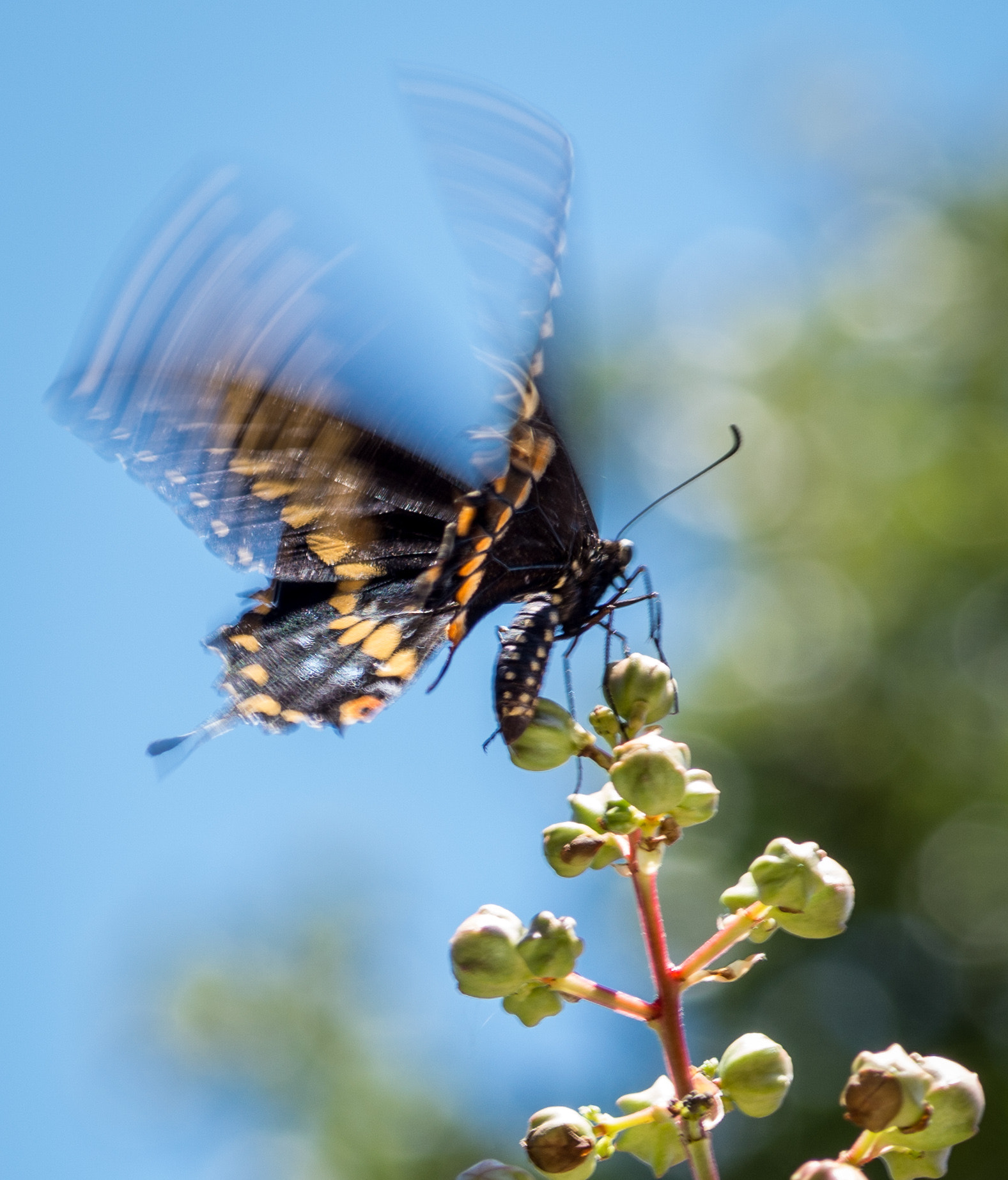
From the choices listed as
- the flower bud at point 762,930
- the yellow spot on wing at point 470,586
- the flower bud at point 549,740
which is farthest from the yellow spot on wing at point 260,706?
the flower bud at point 762,930

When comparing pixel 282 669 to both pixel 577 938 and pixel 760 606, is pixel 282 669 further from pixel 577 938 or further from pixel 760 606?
pixel 760 606

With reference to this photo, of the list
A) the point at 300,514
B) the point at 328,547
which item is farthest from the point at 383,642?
the point at 300,514

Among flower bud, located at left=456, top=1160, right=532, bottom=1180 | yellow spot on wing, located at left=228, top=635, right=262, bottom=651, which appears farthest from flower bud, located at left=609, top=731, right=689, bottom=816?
yellow spot on wing, located at left=228, top=635, right=262, bottom=651

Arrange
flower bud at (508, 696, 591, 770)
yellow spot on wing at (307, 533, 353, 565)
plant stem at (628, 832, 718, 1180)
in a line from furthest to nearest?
1. yellow spot on wing at (307, 533, 353, 565)
2. flower bud at (508, 696, 591, 770)
3. plant stem at (628, 832, 718, 1180)

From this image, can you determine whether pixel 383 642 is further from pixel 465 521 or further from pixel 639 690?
pixel 639 690

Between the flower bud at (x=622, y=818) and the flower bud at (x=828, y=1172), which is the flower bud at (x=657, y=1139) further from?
the flower bud at (x=622, y=818)

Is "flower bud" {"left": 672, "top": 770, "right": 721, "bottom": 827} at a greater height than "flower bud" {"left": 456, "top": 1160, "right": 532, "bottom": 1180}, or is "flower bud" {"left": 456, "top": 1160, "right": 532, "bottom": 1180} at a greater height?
"flower bud" {"left": 672, "top": 770, "right": 721, "bottom": 827}

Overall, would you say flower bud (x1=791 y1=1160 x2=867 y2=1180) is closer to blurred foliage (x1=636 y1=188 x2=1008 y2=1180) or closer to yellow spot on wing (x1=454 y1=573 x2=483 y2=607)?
yellow spot on wing (x1=454 y1=573 x2=483 y2=607)
